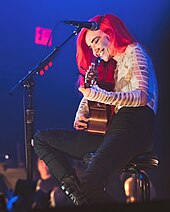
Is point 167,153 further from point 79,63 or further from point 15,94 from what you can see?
point 15,94

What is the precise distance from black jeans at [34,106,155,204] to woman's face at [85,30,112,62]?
357 mm

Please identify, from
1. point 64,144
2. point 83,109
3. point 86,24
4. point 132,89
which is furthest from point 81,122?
point 86,24

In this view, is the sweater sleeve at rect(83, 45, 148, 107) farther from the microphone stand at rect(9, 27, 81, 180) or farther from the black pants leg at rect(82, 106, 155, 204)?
the microphone stand at rect(9, 27, 81, 180)

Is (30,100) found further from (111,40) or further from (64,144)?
(111,40)

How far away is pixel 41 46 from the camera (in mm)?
2248

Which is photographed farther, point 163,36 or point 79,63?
point 163,36

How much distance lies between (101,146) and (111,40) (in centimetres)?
60

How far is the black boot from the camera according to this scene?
1.69m

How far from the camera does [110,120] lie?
1978 millimetres

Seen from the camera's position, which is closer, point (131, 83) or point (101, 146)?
point (101, 146)

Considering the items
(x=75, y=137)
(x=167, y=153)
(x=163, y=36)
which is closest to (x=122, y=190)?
(x=167, y=153)

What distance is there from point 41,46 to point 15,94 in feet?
0.97

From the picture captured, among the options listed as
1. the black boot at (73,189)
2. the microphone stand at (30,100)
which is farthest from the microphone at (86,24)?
the black boot at (73,189)

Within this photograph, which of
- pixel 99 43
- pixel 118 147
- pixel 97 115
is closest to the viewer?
pixel 118 147
